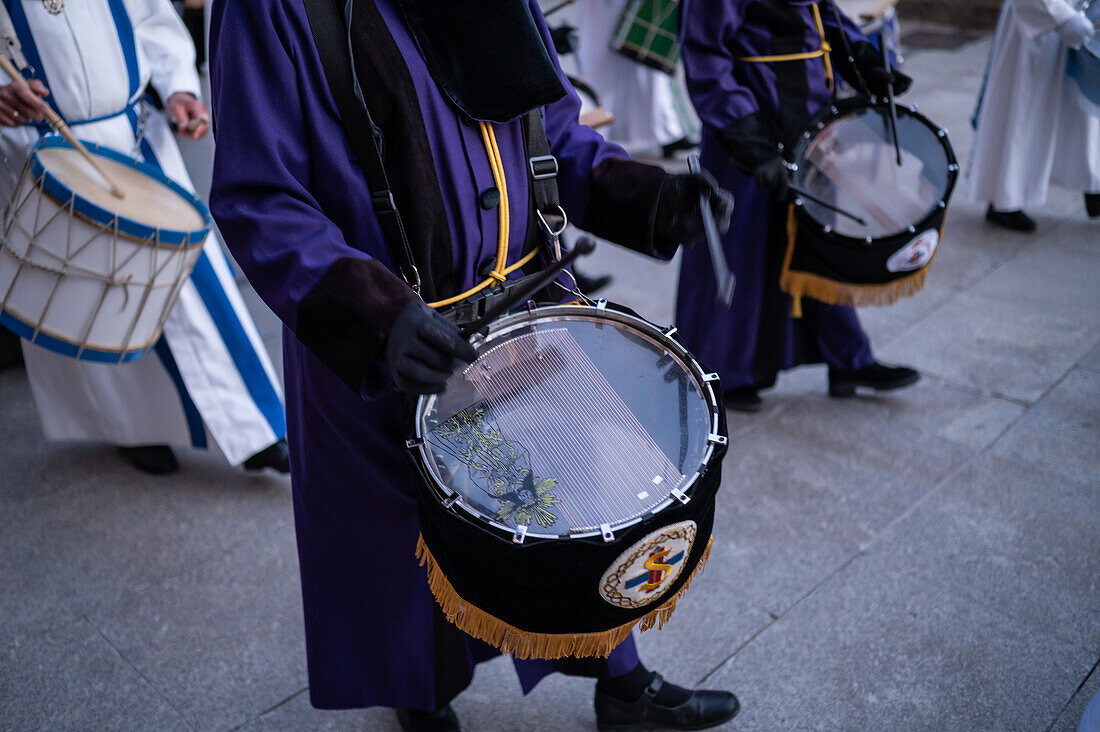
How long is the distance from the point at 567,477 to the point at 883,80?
2.02m

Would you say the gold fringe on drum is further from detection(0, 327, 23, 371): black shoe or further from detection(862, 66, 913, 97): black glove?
detection(0, 327, 23, 371): black shoe

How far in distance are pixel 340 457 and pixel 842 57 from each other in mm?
2112

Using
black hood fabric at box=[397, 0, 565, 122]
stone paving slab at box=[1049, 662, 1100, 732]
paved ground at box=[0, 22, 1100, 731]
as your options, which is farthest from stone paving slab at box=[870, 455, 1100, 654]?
black hood fabric at box=[397, 0, 565, 122]

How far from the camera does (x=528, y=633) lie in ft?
4.54

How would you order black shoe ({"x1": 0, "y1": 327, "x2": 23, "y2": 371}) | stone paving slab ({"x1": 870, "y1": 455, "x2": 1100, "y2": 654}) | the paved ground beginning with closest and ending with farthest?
the paved ground → stone paving slab ({"x1": 870, "y1": 455, "x2": 1100, "y2": 654}) → black shoe ({"x1": 0, "y1": 327, "x2": 23, "y2": 371})

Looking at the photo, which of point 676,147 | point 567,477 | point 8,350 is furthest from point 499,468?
point 676,147

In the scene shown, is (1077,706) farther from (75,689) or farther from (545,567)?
(75,689)

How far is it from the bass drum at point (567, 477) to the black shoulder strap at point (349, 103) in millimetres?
264

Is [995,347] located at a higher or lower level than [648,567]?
lower

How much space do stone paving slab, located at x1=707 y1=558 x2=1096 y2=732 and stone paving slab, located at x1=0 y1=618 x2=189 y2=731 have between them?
1.31m

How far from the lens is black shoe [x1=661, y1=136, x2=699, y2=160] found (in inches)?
224

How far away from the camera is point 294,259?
52.6 inches

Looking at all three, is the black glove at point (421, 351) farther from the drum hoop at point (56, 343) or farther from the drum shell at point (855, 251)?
the drum shell at point (855, 251)

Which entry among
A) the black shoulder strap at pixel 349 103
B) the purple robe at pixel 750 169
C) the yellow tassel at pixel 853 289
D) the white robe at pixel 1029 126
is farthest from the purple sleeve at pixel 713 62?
the white robe at pixel 1029 126
